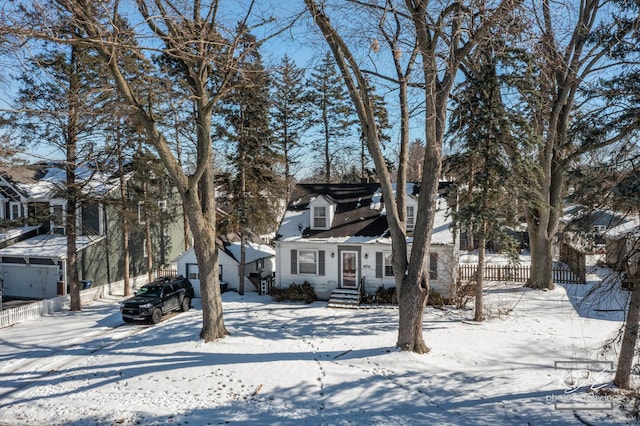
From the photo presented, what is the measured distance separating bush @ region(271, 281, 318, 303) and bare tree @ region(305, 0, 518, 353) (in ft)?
27.3

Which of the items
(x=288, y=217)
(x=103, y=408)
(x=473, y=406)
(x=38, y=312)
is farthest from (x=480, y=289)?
(x=38, y=312)

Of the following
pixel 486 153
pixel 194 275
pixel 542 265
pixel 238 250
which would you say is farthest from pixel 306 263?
pixel 542 265

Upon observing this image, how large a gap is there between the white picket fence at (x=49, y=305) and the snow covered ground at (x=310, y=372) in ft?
2.68

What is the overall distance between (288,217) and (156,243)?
11481 millimetres

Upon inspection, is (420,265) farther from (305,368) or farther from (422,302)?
(305,368)

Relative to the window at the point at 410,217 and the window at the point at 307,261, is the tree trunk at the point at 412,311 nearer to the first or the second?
the window at the point at 410,217

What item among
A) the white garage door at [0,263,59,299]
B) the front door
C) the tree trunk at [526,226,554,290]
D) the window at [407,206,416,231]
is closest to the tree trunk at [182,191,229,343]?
the front door

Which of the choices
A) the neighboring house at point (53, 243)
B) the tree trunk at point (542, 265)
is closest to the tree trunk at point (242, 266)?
the neighboring house at point (53, 243)

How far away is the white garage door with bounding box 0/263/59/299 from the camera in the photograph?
23047 mm

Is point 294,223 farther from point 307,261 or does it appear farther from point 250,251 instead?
point 250,251

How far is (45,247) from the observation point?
897 inches

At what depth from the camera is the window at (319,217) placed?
67.9 feet

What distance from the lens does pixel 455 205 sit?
16453 millimetres

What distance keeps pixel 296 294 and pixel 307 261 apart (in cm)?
187
